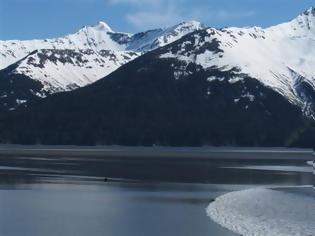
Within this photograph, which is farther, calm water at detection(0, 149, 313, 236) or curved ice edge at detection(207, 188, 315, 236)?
calm water at detection(0, 149, 313, 236)

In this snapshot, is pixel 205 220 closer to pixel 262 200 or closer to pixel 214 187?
pixel 262 200

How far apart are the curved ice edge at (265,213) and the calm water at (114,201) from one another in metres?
1.41

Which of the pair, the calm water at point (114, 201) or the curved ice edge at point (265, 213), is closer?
the curved ice edge at point (265, 213)

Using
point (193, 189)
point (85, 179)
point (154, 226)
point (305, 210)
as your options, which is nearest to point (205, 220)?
point (154, 226)

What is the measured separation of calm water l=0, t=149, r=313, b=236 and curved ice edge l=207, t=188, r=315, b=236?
55.7 inches

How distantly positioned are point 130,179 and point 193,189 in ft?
55.1

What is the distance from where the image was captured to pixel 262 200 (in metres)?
64.9

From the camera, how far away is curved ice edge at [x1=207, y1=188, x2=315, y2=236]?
45.3 m

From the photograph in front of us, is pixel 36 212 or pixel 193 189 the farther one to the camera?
pixel 193 189

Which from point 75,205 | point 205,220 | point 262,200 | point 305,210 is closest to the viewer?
point 205,220

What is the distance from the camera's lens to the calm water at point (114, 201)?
155ft

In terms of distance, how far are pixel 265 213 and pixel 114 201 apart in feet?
52.2

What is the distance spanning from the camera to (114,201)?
65188 mm

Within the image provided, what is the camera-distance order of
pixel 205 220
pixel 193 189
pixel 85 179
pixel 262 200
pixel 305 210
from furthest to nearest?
pixel 85 179 < pixel 193 189 < pixel 262 200 < pixel 305 210 < pixel 205 220
